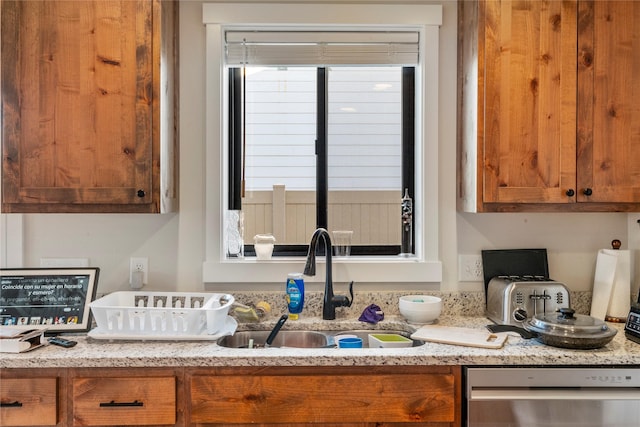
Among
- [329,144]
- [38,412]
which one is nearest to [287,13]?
[329,144]

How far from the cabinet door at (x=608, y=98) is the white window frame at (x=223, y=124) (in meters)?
0.58

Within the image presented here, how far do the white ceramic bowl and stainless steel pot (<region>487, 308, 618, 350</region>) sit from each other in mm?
386

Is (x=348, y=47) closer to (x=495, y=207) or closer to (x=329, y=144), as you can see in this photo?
(x=329, y=144)

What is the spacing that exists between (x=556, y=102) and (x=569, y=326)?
85 centimetres

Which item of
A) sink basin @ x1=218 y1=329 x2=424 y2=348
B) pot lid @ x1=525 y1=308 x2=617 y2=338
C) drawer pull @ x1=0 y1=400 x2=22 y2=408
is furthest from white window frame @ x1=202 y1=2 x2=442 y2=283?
drawer pull @ x1=0 y1=400 x2=22 y2=408

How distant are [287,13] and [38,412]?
1797 mm

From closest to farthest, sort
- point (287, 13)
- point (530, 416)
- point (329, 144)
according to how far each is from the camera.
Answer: point (530, 416)
point (287, 13)
point (329, 144)

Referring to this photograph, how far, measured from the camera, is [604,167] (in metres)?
1.99

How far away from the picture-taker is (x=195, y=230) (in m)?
2.26

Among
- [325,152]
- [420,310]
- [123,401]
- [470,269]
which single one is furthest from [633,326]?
[123,401]

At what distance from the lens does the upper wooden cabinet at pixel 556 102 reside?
1.97 m

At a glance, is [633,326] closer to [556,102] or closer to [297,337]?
[556,102]

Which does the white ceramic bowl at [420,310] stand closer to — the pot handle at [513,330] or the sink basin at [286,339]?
the pot handle at [513,330]

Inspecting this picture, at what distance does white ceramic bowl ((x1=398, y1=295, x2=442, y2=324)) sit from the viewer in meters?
2.07
